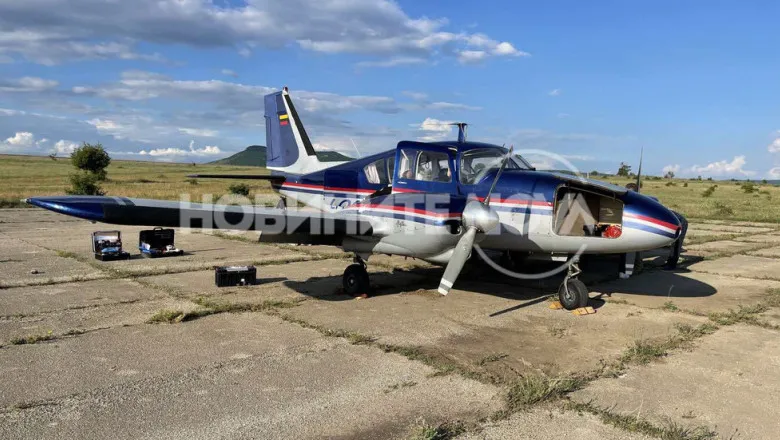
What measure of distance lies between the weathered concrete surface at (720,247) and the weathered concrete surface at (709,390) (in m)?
10.6

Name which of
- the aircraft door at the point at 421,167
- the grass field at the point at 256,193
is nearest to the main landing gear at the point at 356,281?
the aircraft door at the point at 421,167

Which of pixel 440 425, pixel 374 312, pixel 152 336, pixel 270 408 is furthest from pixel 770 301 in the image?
pixel 152 336

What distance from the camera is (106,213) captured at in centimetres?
664

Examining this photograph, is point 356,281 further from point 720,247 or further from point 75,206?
point 720,247

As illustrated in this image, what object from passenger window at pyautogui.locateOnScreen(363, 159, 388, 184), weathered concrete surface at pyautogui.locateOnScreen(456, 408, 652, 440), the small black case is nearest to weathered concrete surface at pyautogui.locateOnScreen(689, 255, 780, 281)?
passenger window at pyautogui.locateOnScreen(363, 159, 388, 184)

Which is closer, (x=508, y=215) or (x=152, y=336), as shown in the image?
(x=152, y=336)

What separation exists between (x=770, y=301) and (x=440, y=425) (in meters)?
8.58

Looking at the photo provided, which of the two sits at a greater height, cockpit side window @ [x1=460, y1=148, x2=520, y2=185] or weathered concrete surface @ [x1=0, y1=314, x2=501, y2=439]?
cockpit side window @ [x1=460, y1=148, x2=520, y2=185]

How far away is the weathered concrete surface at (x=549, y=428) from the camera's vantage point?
438cm

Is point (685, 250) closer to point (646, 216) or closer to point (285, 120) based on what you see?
point (646, 216)

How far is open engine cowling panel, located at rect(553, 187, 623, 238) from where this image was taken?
358 inches

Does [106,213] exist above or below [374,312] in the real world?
above

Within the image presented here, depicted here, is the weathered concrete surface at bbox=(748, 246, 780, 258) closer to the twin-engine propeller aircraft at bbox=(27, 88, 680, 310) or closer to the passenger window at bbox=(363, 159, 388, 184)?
the twin-engine propeller aircraft at bbox=(27, 88, 680, 310)

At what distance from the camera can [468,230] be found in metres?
8.09
